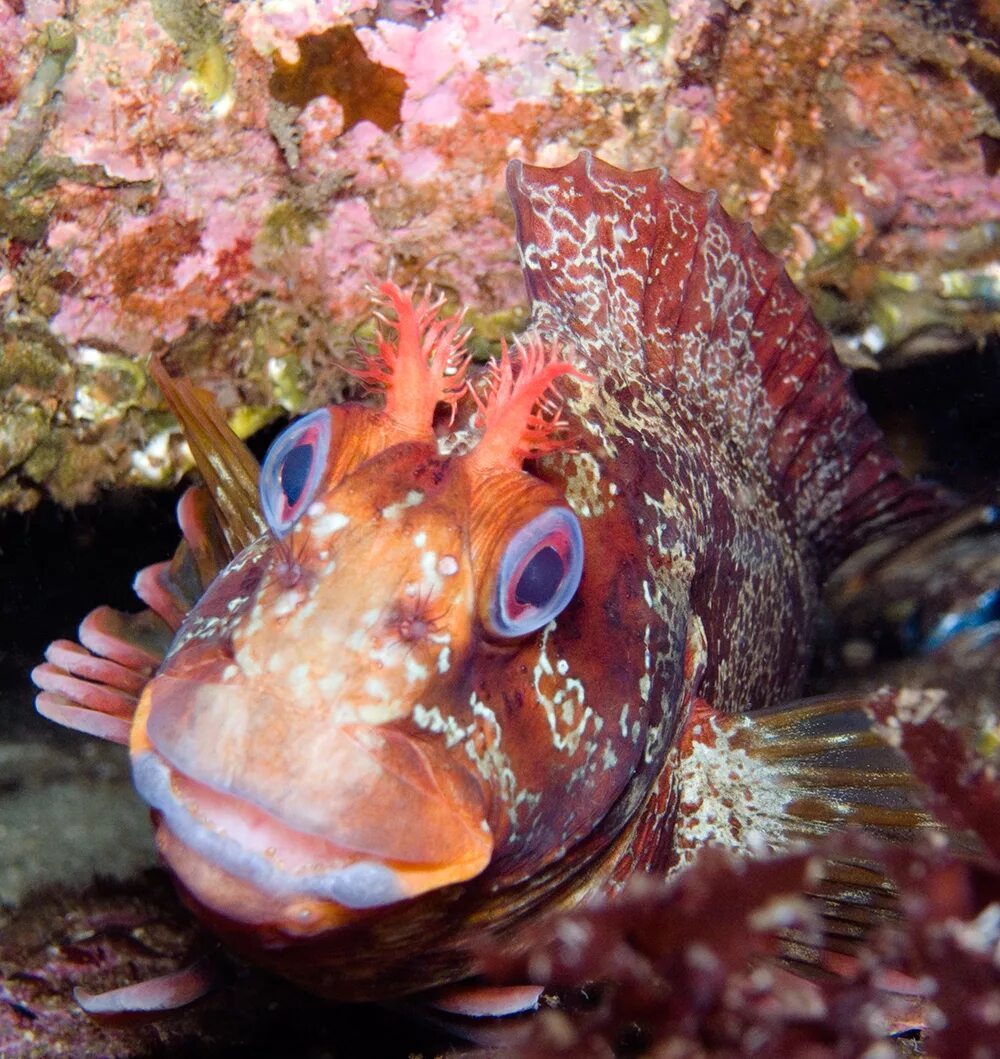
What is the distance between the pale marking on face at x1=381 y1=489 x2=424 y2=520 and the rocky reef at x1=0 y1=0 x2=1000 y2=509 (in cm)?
235

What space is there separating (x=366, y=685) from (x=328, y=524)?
0.43 m

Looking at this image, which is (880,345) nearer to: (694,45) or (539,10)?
(694,45)

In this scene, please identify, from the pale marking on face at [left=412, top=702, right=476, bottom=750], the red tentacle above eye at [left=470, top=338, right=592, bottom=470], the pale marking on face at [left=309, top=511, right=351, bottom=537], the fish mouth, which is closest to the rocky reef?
the red tentacle above eye at [left=470, top=338, right=592, bottom=470]

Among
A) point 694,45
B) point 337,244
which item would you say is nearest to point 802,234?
point 694,45

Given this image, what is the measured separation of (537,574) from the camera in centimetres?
236

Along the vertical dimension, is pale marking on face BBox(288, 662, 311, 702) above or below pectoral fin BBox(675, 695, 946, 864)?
above

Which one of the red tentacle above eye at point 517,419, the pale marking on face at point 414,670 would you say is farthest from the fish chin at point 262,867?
the red tentacle above eye at point 517,419

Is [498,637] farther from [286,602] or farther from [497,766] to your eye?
[286,602]

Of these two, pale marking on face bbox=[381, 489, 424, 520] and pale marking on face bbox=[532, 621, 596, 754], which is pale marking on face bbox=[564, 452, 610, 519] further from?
pale marking on face bbox=[381, 489, 424, 520]

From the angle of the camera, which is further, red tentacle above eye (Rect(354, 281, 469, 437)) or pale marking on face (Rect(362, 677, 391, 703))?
red tentacle above eye (Rect(354, 281, 469, 437))

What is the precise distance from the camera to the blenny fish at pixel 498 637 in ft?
6.65

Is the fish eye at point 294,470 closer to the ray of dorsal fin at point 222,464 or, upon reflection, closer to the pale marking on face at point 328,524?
the pale marking on face at point 328,524

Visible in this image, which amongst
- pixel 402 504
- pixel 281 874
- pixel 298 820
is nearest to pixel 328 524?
pixel 402 504

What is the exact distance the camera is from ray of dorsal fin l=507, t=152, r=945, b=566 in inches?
144
